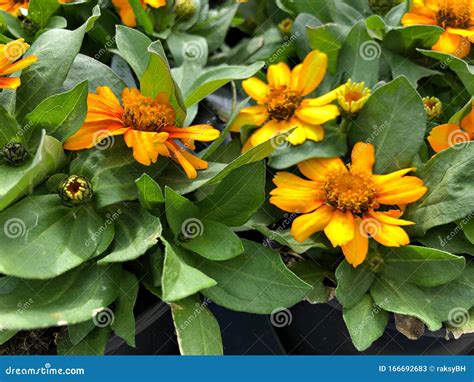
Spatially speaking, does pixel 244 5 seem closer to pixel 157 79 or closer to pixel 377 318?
pixel 157 79

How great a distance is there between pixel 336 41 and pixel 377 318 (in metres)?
0.44

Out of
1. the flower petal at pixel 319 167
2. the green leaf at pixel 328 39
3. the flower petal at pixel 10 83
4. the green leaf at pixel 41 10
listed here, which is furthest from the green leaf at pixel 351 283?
the green leaf at pixel 41 10

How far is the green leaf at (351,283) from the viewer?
85 centimetres

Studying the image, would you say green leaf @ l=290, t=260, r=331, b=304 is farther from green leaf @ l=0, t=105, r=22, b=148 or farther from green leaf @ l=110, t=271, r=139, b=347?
green leaf @ l=0, t=105, r=22, b=148

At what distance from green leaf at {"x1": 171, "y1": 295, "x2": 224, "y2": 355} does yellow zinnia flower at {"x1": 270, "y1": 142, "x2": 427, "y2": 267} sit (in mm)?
157

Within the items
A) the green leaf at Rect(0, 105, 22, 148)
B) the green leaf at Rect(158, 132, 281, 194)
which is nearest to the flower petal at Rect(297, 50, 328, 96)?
→ the green leaf at Rect(158, 132, 281, 194)

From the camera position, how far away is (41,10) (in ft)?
3.32

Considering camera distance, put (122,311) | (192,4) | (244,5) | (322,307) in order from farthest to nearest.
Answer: (244,5) < (192,4) < (322,307) < (122,311)

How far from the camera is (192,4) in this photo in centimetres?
112

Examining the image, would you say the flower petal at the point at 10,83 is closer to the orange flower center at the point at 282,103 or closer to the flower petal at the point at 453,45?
the orange flower center at the point at 282,103

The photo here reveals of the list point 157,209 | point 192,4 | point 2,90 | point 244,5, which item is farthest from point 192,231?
point 244,5

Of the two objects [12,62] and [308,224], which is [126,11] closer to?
[12,62]

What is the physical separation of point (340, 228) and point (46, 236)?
36cm

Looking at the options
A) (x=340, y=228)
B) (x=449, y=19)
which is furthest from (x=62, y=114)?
(x=449, y=19)
